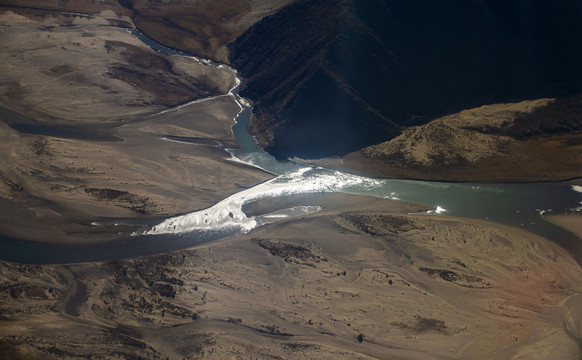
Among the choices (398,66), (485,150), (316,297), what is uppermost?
(398,66)

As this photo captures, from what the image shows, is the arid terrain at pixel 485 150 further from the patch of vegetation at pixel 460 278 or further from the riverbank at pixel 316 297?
the patch of vegetation at pixel 460 278

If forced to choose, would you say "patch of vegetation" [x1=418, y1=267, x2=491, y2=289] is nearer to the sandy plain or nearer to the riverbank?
the riverbank

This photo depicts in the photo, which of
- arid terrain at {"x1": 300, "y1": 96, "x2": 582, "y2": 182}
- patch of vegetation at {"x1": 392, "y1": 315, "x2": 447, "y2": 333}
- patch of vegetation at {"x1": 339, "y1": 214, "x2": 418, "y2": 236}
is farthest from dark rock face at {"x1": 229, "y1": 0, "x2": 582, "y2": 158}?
patch of vegetation at {"x1": 392, "y1": 315, "x2": 447, "y2": 333}

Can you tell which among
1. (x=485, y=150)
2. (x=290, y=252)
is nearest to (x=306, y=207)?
(x=290, y=252)

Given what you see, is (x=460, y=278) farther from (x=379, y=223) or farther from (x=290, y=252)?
(x=290, y=252)

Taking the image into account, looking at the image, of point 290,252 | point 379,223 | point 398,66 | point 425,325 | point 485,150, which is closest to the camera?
point 425,325

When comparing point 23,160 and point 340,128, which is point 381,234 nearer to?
point 340,128

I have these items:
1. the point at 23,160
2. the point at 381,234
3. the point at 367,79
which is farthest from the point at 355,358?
the point at 23,160
